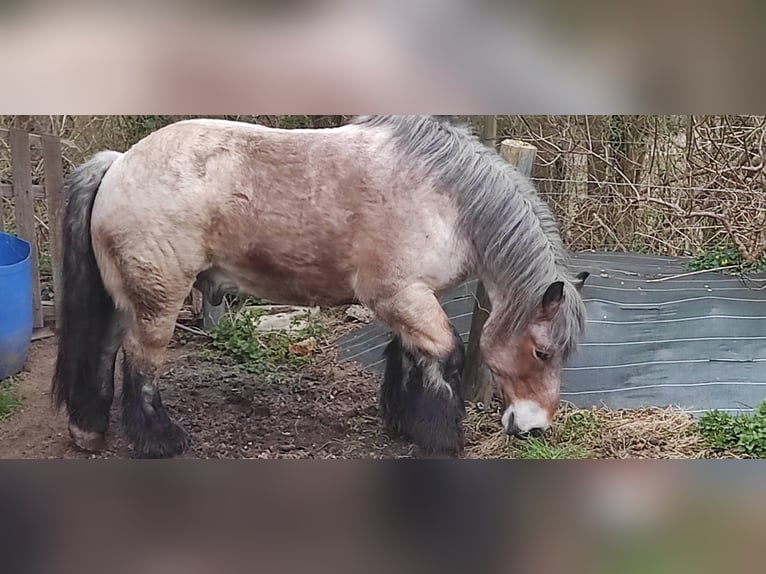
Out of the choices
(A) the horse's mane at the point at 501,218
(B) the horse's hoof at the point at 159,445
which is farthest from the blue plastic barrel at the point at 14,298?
(A) the horse's mane at the point at 501,218

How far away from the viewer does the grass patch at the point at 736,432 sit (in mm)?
1650

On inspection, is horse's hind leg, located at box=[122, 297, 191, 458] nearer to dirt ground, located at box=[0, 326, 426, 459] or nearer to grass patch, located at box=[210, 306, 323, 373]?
dirt ground, located at box=[0, 326, 426, 459]

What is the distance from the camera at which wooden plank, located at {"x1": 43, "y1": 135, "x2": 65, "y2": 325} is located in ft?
5.26

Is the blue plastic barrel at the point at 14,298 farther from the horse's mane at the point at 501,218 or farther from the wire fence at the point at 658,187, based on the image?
the wire fence at the point at 658,187

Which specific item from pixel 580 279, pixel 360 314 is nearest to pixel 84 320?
pixel 360 314

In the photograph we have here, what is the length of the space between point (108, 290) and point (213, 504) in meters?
0.53

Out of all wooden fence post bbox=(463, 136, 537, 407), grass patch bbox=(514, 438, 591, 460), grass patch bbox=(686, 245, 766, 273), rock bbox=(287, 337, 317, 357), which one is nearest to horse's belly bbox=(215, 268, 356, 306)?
Answer: rock bbox=(287, 337, 317, 357)

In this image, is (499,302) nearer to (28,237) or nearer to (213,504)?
(213,504)

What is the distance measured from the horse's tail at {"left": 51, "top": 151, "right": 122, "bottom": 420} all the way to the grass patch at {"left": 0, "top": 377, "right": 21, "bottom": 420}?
88mm

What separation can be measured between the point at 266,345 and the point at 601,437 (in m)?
0.80

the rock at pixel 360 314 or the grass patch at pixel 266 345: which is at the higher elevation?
the rock at pixel 360 314

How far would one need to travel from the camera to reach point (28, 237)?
1.62m

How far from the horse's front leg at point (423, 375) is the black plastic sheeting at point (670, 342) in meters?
0.07
